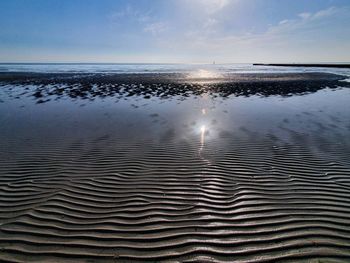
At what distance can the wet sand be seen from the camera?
4.39 meters

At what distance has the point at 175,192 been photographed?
248 inches

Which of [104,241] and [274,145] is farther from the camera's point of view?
[274,145]

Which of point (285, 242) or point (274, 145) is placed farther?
point (274, 145)

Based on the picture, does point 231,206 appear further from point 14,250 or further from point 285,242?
point 14,250

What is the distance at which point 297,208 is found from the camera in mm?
5512

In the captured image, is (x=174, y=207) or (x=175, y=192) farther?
(x=175, y=192)

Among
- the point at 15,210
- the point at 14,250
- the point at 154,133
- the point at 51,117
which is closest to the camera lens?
the point at 14,250

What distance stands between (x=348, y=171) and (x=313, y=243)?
13.2 feet

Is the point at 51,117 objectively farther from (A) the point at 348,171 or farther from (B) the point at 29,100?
(A) the point at 348,171

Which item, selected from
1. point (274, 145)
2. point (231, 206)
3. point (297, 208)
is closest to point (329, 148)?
point (274, 145)

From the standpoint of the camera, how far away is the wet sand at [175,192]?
4395 mm

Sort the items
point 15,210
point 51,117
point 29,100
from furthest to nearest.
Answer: point 29,100 < point 51,117 < point 15,210

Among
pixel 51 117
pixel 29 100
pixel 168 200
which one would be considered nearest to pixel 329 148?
pixel 168 200

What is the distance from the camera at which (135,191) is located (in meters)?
6.33
